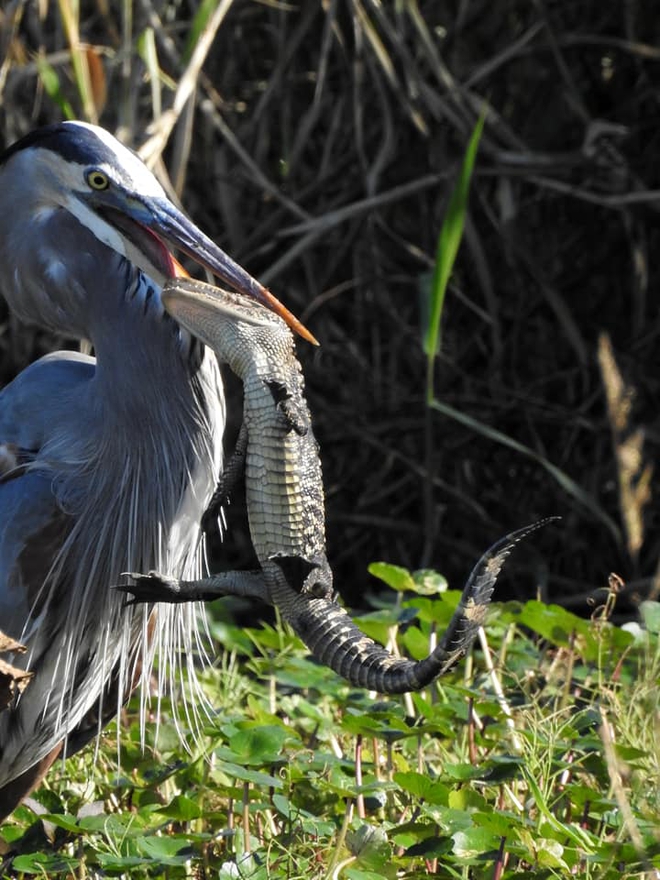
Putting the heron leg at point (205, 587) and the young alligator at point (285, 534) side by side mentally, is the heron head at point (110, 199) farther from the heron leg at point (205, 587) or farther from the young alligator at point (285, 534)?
the heron leg at point (205, 587)

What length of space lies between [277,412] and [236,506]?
2.84 meters

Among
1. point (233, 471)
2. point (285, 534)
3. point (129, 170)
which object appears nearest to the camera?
point (285, 534)

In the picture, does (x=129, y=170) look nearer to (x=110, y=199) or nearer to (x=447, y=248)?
(x=110, y=199)

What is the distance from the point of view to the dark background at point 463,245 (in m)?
4.31

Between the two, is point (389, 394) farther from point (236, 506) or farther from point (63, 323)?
point (63, 323)

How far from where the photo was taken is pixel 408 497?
15.0ft

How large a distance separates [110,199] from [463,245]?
2.16 meters

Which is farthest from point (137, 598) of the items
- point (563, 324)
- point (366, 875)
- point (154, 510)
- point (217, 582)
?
point (563, 324)

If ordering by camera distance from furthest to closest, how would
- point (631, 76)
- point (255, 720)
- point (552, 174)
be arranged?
point (631, 76)
point (552, 174)
point (255, 720)

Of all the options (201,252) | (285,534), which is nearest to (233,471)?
(285,534)

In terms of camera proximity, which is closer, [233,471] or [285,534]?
[285,534]

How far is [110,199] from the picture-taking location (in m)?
2.55

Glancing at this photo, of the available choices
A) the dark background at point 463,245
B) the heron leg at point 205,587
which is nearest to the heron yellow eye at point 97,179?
the heron leg at point 205,587

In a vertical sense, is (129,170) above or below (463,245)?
above
